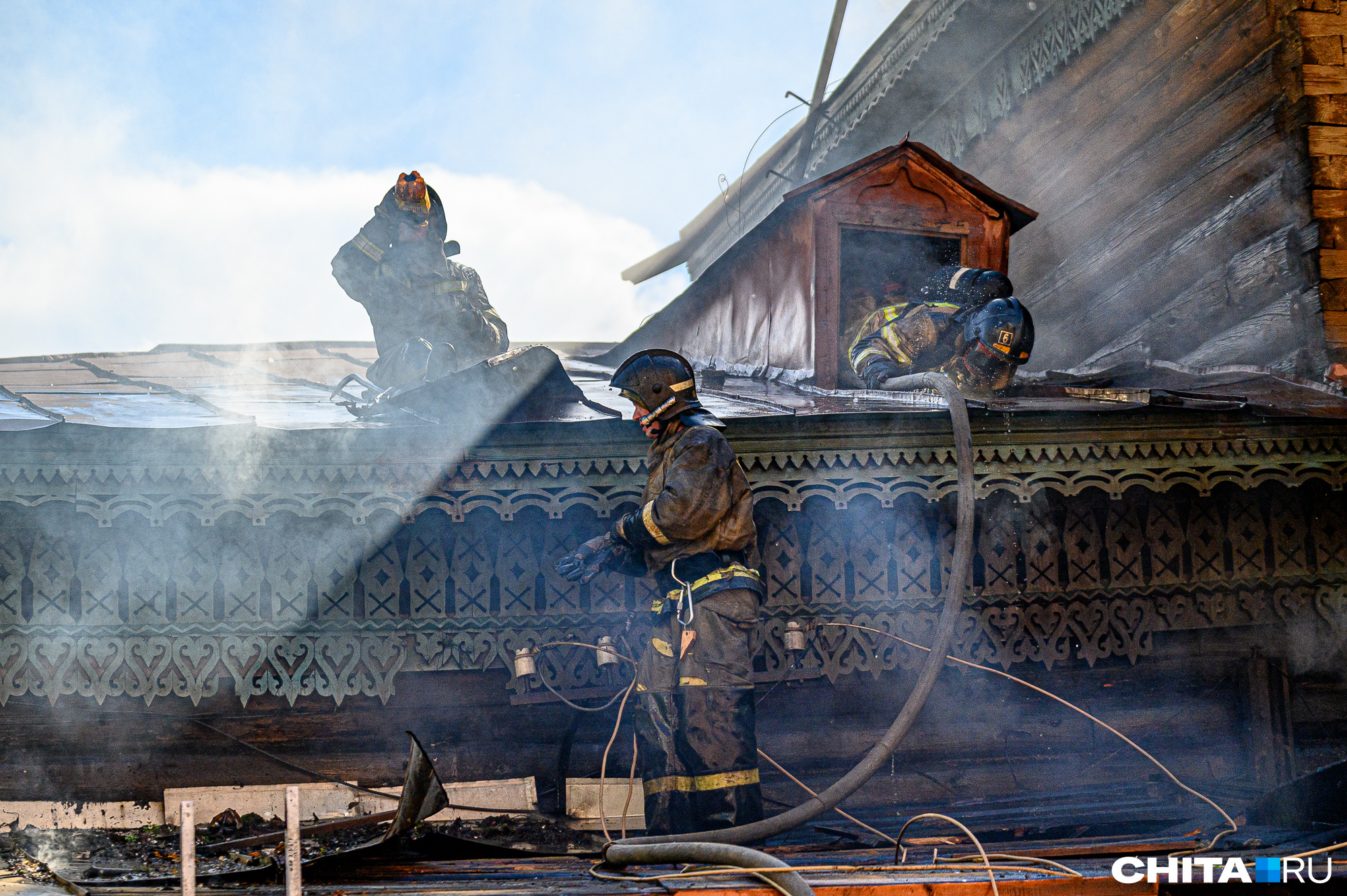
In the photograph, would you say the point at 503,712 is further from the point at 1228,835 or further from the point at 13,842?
the point at 1228,835

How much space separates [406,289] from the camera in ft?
25.3

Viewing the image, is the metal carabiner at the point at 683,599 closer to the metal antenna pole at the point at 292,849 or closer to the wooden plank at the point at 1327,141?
the metal antenna pole at the point at 292,849

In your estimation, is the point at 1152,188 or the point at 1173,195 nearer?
the point at 1173,195

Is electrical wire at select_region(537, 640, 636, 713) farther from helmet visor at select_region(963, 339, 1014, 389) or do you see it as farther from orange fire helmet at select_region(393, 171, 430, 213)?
orange fire helmet at select_region(393, 171, 430, 213)

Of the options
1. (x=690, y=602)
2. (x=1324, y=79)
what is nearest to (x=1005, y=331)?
(x=1324, y=79)

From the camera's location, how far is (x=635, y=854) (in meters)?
4.32

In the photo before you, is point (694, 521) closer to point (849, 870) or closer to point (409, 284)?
point (849, 870)

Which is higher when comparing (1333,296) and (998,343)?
(1333,296)

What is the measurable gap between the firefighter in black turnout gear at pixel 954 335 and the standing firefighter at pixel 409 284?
10.3 ft

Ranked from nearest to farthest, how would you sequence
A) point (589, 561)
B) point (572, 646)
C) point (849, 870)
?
point (849, 870) < point (589, 561) < point (572, 646)

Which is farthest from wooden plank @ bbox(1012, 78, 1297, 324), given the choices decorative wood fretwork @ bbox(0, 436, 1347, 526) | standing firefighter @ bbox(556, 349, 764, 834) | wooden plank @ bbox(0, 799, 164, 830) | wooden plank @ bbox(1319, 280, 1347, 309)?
wooden plank @ bbox(0, 799, 164, 830)

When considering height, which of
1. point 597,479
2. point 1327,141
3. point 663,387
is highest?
point 1327,141

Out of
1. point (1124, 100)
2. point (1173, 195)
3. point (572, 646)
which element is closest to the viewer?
point (572, 646)

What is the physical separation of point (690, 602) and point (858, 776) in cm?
128
